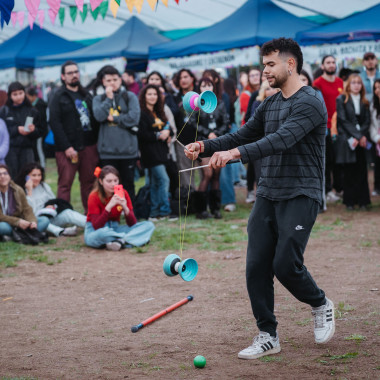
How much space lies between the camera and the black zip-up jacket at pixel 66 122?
9016mm

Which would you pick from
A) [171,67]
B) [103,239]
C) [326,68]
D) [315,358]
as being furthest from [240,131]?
[171,67]

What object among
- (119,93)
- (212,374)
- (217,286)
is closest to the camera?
(212,374)

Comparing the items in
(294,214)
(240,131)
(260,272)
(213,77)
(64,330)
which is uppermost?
(213,77)

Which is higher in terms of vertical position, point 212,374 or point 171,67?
point 171,67

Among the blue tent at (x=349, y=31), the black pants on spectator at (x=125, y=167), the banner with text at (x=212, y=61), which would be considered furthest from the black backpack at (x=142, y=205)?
the blue tent at (x=349, y=31)

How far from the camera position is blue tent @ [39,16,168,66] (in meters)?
15.5

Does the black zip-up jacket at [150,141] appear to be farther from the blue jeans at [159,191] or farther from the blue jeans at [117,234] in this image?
the blue jeans at [117,234]

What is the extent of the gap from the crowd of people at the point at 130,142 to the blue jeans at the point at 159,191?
17 millimetres

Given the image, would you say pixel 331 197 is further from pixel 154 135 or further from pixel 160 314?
pixel 160 314

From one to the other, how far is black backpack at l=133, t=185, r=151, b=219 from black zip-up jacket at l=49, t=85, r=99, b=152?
1.13m

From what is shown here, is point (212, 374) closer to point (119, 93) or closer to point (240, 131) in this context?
point (240, 131)

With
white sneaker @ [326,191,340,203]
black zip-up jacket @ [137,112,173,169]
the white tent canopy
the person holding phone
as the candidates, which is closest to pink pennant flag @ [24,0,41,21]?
black zip-up jacket @ [137,112,173,169]

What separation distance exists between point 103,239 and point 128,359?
3.72 meters

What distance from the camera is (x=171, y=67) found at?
13148 mm
